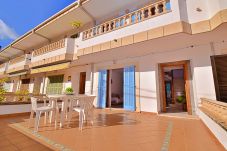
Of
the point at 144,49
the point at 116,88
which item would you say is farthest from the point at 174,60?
the point at 116,88

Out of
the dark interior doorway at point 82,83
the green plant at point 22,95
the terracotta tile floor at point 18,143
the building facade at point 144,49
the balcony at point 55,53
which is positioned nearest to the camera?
the terracotta tile floor at point 18,143

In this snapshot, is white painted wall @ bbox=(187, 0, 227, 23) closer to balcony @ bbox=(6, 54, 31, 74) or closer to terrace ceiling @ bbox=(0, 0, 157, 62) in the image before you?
terrace ceiling @ bbox=(0, 0, 157, 62)

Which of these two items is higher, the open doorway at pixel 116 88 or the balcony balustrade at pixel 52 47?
the balcony balustrade at pixel 52 47

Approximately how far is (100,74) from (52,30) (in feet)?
20.0

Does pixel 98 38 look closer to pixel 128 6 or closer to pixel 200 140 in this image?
pixel 128 6

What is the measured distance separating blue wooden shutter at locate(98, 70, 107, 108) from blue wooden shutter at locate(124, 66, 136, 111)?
1671 millimetres

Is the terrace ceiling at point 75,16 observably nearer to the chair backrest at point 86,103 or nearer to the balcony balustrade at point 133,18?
the balcony balustrade at point 133,18

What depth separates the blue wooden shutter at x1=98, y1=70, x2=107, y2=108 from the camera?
814cm

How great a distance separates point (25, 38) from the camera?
38.9ft

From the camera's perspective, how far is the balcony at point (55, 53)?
770cm

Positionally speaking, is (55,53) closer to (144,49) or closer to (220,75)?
(144,49)

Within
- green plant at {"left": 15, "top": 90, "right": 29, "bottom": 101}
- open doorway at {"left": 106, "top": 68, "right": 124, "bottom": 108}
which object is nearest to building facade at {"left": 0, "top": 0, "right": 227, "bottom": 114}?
open doorway at {"left": 106, "top": 68, "right": 124, "bottom": 108}

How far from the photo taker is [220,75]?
4.83m

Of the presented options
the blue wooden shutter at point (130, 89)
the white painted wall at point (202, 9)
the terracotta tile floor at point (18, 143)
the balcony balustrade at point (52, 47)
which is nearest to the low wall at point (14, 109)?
the terracotta tile floor at point (18, 143)
